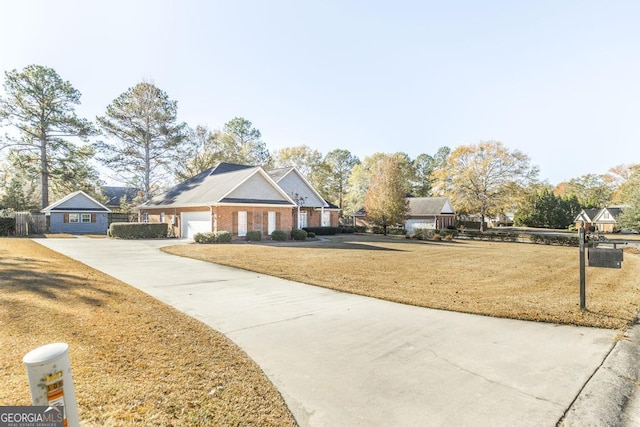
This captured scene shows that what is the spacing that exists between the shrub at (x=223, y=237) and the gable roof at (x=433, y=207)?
28.4m

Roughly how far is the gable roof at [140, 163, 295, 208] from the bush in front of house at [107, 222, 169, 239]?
95.5 inches

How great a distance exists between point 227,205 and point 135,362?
1923 cm

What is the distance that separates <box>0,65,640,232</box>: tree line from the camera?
3184 cm

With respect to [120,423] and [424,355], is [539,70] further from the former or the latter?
[120,423]

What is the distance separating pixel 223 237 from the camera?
69.1 feet

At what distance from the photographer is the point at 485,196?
4375 cm

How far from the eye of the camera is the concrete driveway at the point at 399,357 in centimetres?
320

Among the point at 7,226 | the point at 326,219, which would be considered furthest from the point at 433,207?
the point at 7,226

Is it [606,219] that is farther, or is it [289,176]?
[606,219]

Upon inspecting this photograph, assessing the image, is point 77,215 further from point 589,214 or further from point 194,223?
point 589,214

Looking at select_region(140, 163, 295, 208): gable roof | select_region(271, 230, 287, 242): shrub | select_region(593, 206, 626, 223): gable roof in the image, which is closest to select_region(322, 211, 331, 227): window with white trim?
select_region(140, 163, 295, 208): gable roof

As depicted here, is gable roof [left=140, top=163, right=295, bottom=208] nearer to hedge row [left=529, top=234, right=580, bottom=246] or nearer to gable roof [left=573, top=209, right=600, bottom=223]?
hedge row [left=529, top=234, right=580, bottom=246]

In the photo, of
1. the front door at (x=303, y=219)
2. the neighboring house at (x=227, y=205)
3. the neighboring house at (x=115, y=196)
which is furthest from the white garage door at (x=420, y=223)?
the neighboring house at (x=115, y=196)

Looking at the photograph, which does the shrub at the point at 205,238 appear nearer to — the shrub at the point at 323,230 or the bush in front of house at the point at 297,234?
the bush in front of house at the point at 297,234
